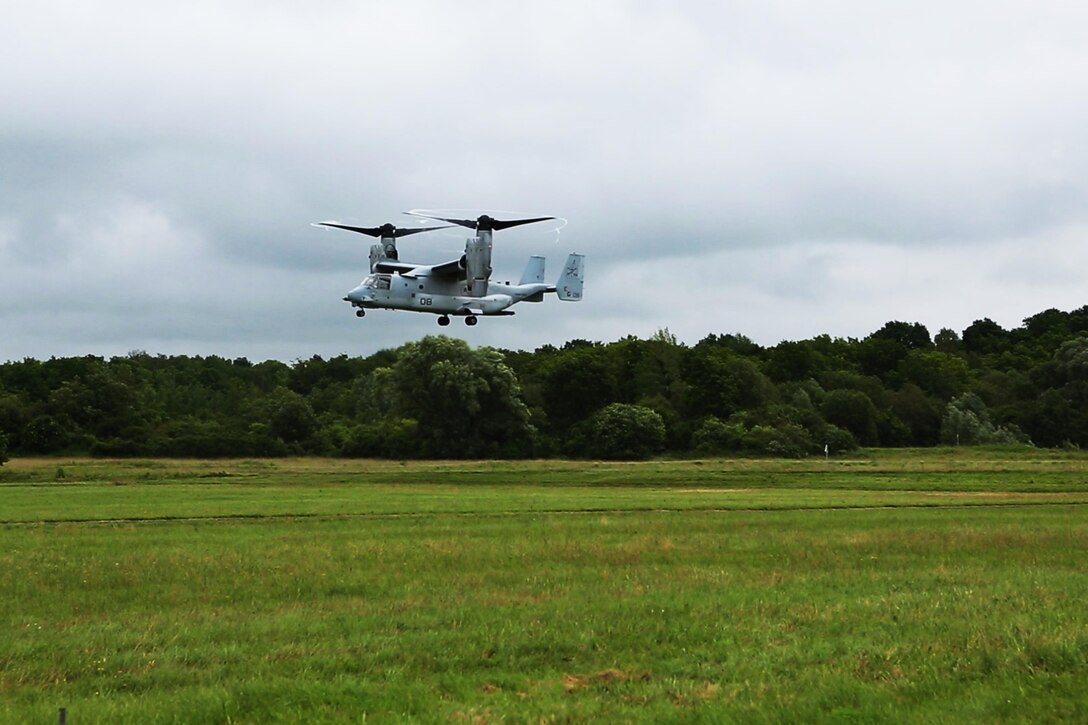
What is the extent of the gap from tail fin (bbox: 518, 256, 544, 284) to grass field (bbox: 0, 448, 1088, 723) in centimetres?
3305

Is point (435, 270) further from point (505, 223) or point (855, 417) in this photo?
point (855, 417)

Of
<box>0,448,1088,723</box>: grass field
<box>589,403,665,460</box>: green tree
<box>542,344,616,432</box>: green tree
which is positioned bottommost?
<box>0,448,1088,723</box>: grass field

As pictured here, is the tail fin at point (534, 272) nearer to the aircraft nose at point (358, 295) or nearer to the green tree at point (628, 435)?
the aircraft nose at point (358, 295)

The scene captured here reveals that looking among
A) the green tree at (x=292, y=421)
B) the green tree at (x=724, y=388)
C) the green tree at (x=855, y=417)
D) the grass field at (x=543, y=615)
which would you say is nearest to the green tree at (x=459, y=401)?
the green tree at (x=292, y=421)

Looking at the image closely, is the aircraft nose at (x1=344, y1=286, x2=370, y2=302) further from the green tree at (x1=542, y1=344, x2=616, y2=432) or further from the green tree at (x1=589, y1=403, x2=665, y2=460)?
the green tree at (x1=542, y1=344, x2=616, y2=432)

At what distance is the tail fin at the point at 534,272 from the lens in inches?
3078

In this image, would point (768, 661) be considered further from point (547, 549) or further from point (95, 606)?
point (547, 549)

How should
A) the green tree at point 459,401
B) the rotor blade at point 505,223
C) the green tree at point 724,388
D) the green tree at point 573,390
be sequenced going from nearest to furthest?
the rotor blade at point 505,223
the green tree at point 459,401
the green tree at point 724,388
the green tree at point 573,390

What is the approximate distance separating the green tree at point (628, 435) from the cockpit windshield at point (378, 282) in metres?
55.6

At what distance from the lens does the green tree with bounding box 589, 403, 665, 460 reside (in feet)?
389

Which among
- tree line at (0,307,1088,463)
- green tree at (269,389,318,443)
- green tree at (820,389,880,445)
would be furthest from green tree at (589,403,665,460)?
green tree at (269,389,318,443)

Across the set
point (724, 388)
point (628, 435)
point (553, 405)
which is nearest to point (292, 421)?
point (553, 405)

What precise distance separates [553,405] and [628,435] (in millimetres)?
18680

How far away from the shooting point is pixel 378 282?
65.8 m
